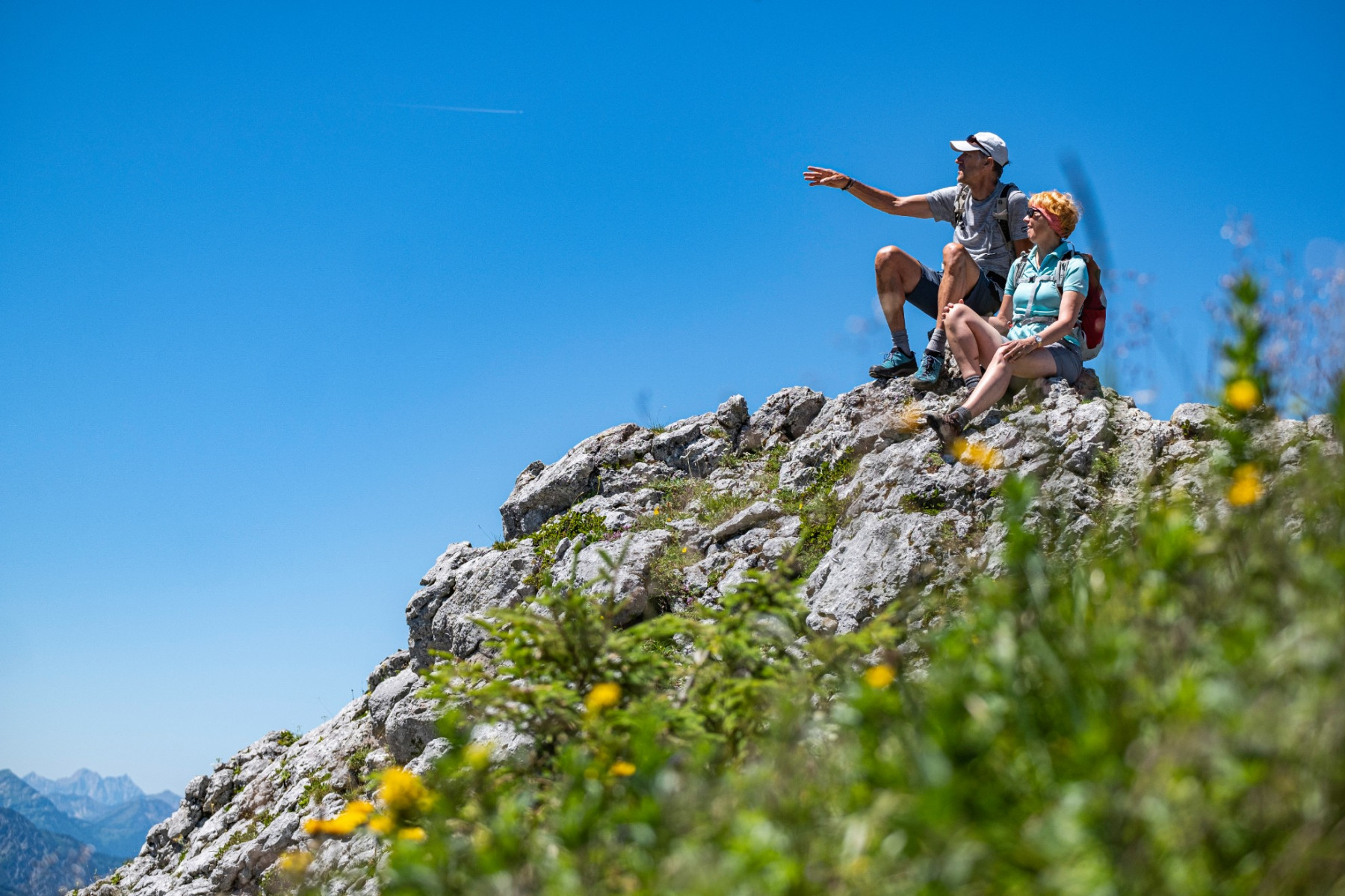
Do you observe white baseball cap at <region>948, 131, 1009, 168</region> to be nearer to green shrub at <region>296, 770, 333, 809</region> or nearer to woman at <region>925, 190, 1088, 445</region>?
woman at <region>925, 190, 1088, 445</region>

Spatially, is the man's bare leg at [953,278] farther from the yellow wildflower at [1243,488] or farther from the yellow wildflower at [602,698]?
the yellow wildflower at [602,698]

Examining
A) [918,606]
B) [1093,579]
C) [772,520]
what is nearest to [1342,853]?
[1093,579]

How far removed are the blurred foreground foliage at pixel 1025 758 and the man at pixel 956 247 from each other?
643cm

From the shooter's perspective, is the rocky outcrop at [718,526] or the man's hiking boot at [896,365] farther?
the man's hiking boot at [896,365]

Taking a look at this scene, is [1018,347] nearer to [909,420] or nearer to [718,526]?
[909,420]

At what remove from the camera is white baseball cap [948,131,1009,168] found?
365 inches

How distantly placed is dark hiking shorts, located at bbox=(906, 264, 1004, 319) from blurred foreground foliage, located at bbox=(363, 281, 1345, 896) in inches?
261

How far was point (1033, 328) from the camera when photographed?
8.32m

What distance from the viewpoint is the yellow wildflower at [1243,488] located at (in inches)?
103

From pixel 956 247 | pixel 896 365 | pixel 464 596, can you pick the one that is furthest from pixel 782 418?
pixel 464 596

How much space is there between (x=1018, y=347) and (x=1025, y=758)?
21.6 ft

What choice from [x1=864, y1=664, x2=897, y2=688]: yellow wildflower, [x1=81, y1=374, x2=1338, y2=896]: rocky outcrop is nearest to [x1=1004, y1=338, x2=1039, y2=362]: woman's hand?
[x1=81, y1=374, x2=1338, y2=896]: rocky outcrop

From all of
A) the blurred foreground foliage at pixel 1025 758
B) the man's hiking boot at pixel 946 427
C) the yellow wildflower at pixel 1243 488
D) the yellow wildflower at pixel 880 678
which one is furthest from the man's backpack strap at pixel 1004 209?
the yellow wildflower at pixel 880 678

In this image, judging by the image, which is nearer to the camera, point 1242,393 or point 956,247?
point 1242,393
